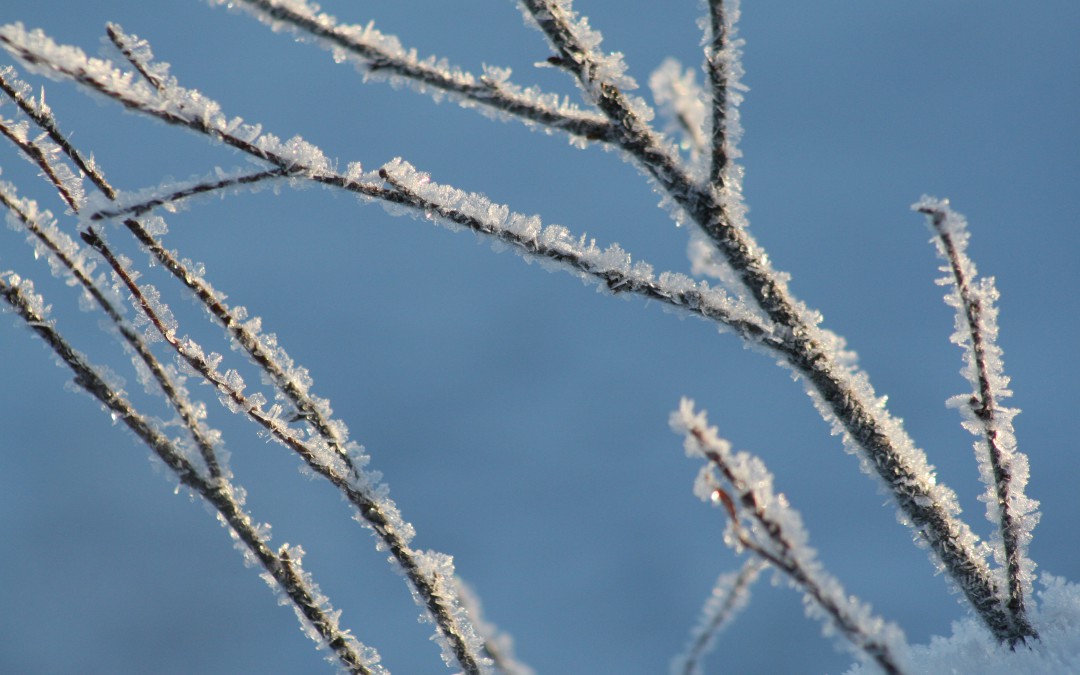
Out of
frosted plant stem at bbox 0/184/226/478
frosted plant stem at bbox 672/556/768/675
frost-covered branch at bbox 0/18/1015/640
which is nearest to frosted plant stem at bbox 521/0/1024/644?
frost-covered branch at bbox 0/18/1015/640

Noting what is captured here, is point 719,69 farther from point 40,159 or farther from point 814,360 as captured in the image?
point 40,159

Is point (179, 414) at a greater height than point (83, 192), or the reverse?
point (83, 192)

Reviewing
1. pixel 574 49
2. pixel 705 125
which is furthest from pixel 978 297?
pixel 574 49

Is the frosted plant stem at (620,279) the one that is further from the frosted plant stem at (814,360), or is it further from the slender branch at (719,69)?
the slender branch at (719,69)

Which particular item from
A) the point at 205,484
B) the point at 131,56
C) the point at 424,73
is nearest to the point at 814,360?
the point at 424,73

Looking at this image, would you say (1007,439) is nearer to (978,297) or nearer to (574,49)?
(978,297)

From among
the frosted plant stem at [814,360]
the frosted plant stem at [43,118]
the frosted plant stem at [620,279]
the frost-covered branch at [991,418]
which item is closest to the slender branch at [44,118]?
the frosted plant stem at [43,118]
